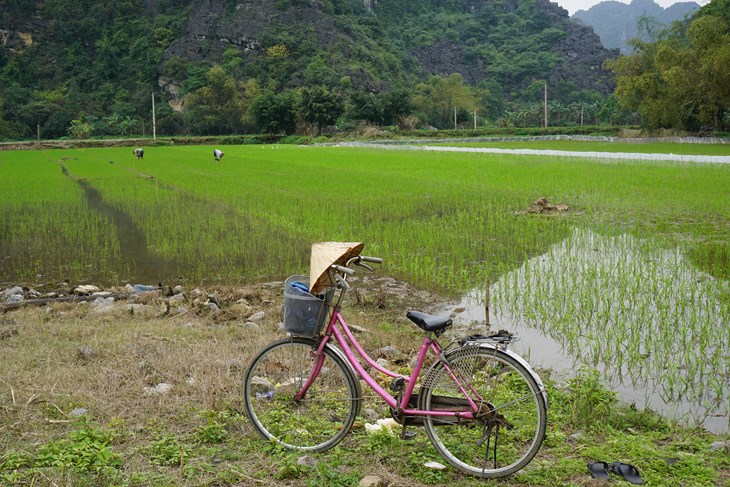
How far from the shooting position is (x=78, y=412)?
3.69 meters

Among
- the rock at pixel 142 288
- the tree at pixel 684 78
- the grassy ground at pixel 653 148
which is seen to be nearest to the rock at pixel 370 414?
the rock at pixel 142 288

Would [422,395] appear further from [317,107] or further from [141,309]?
[317,107]

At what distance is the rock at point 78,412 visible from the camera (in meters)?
3.64

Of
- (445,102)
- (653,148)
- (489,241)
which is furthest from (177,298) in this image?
(445,102)

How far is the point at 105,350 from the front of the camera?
4.69m

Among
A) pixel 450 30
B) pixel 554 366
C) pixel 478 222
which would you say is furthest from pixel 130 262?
pixel 450 30

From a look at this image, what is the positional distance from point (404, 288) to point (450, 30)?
117 m

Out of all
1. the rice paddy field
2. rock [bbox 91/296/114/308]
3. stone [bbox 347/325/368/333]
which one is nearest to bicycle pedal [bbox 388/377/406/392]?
the rice paddy field

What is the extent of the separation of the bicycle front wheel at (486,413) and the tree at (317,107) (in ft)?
187

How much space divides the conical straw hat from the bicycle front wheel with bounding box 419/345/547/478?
0.62 m

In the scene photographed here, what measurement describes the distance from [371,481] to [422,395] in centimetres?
42

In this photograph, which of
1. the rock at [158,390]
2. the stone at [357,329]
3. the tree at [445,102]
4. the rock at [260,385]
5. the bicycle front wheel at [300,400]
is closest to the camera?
the bicycle front wheel at [300,400]

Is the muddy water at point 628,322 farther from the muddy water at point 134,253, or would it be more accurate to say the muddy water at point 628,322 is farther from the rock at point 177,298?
the muddy water at point 134,253

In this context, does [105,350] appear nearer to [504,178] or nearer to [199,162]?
[504,178]
